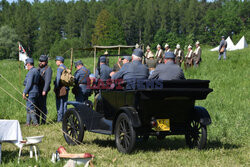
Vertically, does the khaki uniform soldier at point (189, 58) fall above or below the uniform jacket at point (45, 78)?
above

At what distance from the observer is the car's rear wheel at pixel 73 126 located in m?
7.80

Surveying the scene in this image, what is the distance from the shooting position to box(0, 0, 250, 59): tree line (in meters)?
105

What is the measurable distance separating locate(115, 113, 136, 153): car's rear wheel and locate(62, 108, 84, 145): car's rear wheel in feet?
3.31

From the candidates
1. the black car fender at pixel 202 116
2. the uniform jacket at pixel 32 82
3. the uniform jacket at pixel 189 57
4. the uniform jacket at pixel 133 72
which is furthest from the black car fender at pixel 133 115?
the uniform jacket at pixel 189 57

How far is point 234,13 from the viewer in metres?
111

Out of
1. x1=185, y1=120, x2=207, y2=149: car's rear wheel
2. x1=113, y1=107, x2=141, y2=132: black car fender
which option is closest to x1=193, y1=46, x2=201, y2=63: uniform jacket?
x1=185, y1=120, x2=207, y2=149: car's rear wheel

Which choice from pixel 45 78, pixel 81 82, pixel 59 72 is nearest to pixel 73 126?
pixel 59 72

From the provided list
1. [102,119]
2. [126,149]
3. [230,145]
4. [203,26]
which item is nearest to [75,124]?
[102,119]

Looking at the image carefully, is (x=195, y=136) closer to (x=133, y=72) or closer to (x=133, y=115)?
(x=133, y=115)

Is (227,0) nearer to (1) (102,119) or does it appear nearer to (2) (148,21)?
(2) (148,21)

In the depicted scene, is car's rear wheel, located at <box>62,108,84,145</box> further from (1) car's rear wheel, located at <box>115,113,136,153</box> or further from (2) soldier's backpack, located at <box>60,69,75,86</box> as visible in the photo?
(2) soldier's backpack, located at <box>60,69,75,86</box>

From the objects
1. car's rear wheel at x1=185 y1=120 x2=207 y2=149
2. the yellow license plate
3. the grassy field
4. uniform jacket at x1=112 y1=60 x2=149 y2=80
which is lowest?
the grassy field

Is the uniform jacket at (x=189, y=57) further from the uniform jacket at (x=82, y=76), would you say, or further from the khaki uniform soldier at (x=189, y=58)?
the uniform jacket at (x=82, y=76)

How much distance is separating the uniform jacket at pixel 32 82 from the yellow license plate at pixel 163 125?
5228 mm
